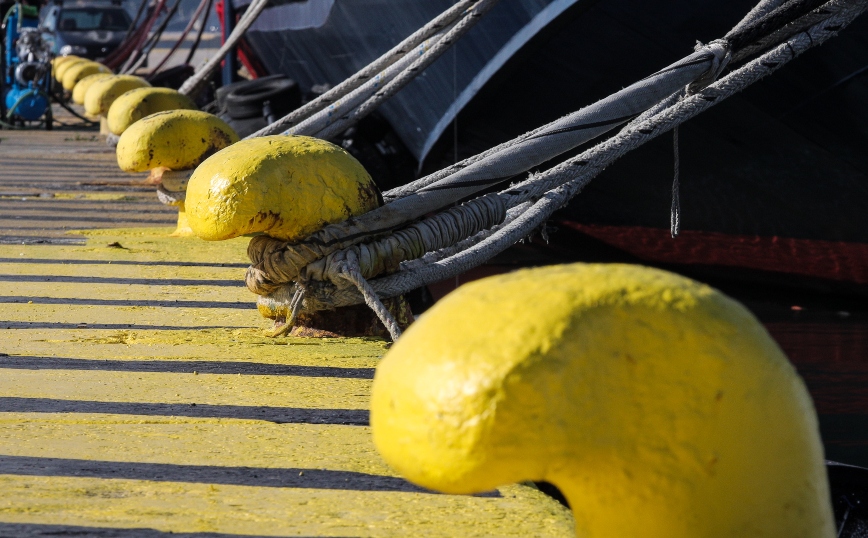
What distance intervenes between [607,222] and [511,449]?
564cm

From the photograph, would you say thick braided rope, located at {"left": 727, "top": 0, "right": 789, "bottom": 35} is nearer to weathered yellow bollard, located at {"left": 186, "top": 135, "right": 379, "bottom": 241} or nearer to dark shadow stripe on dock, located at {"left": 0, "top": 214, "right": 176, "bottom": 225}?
weathered yellow bollard, located at {"left": 186, "top": 135, "right": 379, "bottom": 241}

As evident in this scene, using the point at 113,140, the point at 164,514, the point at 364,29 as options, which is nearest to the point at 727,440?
the point at 164,514

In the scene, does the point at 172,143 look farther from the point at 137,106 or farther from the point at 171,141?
the point at 137,106

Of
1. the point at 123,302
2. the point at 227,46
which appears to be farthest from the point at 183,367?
the point at 227,46

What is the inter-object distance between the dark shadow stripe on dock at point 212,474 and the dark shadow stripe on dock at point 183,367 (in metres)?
0.68

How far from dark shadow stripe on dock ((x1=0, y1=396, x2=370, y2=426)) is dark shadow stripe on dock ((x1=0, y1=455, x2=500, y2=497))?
0.32 metres

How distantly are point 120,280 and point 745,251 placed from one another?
3.80m

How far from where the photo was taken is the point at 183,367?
2.70m

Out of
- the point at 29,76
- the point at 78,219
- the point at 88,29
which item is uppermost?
the point at 88,29

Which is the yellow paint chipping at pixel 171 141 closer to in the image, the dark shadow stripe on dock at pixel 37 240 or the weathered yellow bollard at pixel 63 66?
the dark shadow stripe on dock at pixel 37 240

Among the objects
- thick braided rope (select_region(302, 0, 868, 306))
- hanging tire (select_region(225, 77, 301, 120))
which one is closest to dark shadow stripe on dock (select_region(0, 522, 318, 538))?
thick braided rope (select_region(302, 0, 868, 306))

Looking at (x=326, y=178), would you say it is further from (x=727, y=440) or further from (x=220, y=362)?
(x=727, y=440)

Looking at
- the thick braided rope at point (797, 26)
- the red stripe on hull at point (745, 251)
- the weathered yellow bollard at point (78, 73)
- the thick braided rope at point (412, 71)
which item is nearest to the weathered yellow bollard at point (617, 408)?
the thick braided rope at point (797, 26)

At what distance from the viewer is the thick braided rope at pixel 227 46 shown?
23.6 ft
